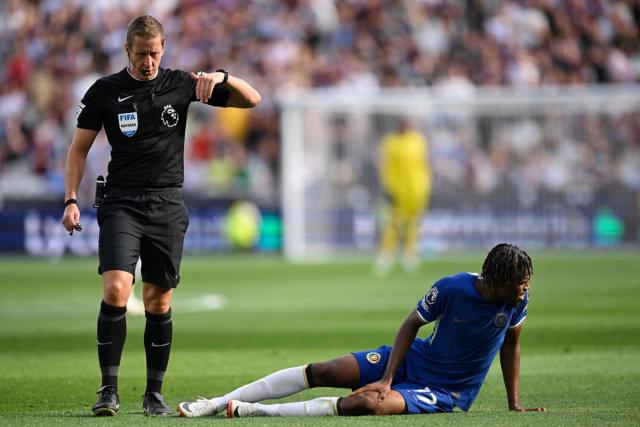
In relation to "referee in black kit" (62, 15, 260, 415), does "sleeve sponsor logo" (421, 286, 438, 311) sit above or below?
below

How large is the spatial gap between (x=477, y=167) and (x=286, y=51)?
5557mm

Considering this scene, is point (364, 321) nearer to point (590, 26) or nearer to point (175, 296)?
point (175, 296)

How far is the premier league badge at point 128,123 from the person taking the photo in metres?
7.20

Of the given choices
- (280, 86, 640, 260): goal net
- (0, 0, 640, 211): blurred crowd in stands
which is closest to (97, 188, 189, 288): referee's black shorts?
(280, 86, 640, 260): goal net

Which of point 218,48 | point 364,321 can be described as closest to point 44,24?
point 218,48

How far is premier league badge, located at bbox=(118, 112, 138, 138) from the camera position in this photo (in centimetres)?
720

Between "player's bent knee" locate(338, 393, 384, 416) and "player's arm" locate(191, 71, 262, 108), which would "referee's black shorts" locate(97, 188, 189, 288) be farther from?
"player's bent knee" locate(338, 393, 384, 416)

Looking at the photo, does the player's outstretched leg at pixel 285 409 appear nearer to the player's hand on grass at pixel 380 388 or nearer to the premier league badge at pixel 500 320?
the player's hand on grass at pixel 380 388

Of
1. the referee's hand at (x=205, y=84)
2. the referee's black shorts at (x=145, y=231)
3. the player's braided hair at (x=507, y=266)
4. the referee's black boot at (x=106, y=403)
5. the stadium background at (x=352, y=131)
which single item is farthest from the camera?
the stadium background at (x=352, y=131)

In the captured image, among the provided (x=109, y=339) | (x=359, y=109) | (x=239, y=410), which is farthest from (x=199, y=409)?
(x=359, y=109)

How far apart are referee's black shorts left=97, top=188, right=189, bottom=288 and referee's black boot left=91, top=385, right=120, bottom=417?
68 centimetres

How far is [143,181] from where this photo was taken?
23.8ft

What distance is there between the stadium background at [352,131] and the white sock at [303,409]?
10692mm

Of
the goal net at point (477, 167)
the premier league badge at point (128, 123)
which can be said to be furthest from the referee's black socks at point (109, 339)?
the goal net at point (477, 167)
